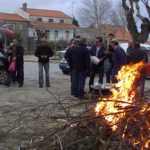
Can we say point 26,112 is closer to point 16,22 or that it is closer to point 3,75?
point 3,75

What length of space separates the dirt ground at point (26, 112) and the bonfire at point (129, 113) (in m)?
0.87

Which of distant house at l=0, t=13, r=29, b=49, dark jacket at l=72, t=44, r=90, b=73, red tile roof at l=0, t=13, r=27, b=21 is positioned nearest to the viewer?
dark jacket at l=72, t=44, r=90, b=73

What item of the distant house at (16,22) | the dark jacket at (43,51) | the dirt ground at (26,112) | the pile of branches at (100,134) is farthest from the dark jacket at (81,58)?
the distant house at (16,22)

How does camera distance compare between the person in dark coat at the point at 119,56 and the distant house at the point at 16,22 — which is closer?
the person in dark coat at the point at 119,56

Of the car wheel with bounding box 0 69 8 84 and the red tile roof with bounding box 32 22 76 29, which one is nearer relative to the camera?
the car wheel with bounding box 0 69 8 84

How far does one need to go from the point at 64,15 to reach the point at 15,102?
10243 centimetres

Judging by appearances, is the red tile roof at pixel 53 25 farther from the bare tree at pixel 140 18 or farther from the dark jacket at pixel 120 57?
the dark jacket at pixel 120 57

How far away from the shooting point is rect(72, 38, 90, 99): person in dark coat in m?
13.2

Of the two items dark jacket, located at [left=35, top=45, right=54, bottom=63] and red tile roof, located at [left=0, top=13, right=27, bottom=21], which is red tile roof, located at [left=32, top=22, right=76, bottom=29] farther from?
dark jacket, located at [left=35, top=45, right=54, bottom=63]

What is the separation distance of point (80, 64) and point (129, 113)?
23.6 feet

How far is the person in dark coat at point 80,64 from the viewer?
13.2 m

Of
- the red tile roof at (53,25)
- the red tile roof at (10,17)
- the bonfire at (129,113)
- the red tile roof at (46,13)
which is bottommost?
the red tile roof at (53,25)

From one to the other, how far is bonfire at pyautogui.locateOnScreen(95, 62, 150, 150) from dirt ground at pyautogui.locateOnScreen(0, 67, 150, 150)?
2.85 ft

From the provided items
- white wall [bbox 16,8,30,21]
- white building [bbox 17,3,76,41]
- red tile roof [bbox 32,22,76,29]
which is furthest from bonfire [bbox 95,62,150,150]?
white wall [bbox 16,8,30,21]
